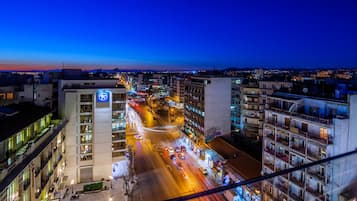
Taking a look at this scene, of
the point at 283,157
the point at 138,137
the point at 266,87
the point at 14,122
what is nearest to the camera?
the point at 14,122

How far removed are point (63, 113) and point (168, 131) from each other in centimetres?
1381

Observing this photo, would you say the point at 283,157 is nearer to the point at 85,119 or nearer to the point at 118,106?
the point at 118,106

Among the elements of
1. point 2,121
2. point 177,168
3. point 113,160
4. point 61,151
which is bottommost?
point 177,168

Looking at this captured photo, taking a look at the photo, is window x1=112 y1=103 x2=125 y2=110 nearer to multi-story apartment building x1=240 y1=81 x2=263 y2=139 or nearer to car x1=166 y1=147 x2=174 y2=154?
car x1=166 y1=147 x2=174 y2=154

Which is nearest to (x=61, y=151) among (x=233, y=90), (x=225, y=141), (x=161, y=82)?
(x=225, y=141)

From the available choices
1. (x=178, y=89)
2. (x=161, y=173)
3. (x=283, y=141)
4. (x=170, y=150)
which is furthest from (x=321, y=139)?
(x=178, y=89)

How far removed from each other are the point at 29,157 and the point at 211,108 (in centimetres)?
1323

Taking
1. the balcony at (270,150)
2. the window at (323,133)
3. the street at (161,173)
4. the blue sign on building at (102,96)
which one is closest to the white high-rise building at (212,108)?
the street at (161,173)

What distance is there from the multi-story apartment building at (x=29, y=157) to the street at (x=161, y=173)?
13.1 feet

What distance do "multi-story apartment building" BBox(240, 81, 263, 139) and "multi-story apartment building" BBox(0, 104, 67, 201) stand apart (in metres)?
12.6

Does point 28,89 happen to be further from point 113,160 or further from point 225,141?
point 225,141

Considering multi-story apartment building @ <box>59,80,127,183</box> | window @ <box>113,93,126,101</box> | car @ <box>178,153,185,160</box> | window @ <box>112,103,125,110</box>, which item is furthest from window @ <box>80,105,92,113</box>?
car @ <box>178,153,185,160</box>

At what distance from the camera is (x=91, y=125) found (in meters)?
13.3

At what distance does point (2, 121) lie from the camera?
26.6ft
